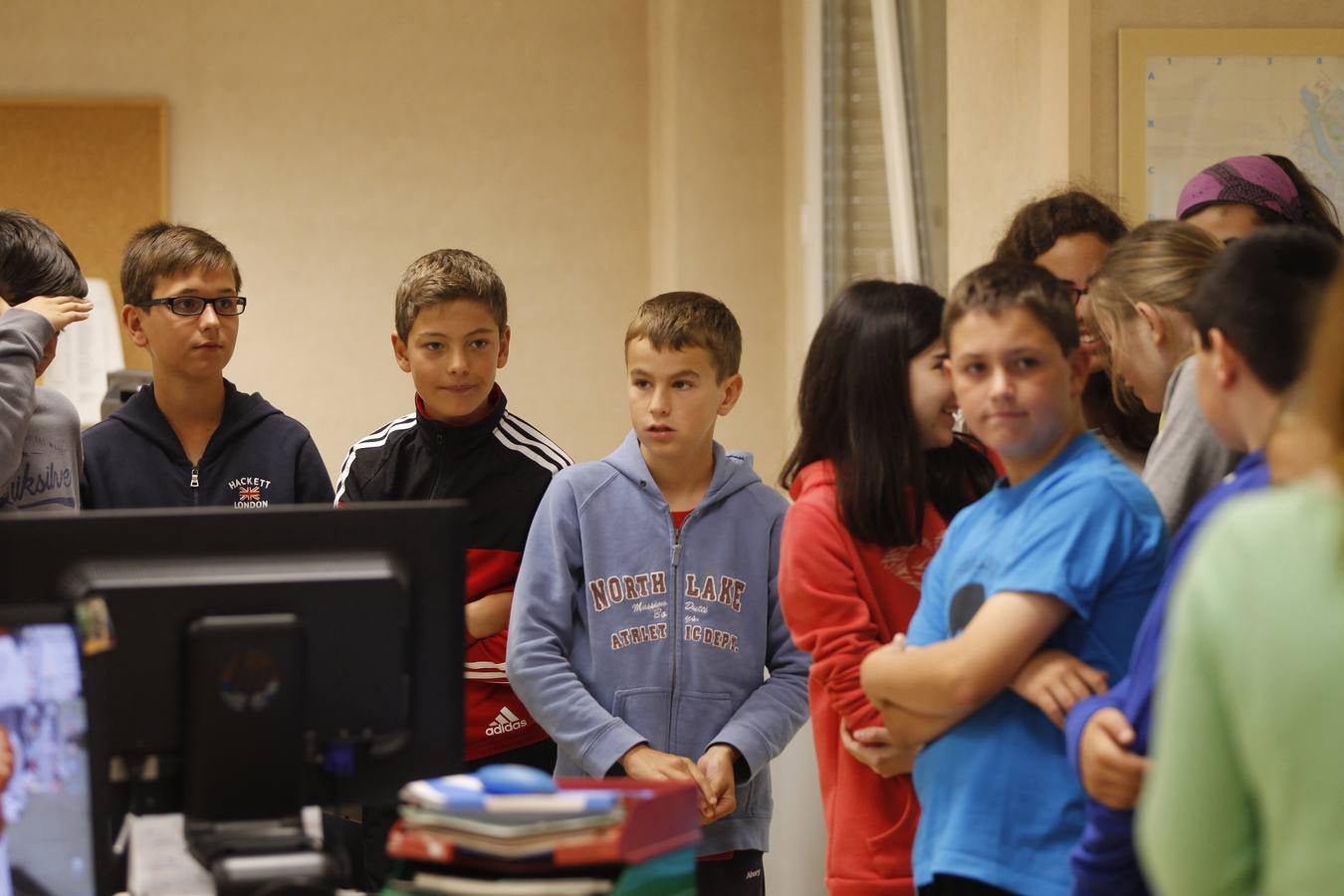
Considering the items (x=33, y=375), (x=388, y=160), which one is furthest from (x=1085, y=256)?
(x=388, y=160)

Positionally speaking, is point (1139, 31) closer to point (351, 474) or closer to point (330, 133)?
point (351, 474)

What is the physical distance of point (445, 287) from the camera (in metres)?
2.52

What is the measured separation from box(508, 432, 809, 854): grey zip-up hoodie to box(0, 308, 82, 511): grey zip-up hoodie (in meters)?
0.83

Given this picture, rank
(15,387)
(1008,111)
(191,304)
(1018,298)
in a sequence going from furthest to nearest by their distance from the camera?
(1008,111)
(191,304)
(15,387)
(1018,298)

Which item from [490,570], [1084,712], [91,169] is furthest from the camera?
[91,169]

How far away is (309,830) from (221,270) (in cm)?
145

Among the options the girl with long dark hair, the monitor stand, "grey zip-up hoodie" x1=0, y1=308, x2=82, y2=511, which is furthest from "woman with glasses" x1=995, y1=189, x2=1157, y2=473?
"grey zip-up hoodie" x1=0, y1=308, x2=82, y2=511

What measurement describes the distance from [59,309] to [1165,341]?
1.85m

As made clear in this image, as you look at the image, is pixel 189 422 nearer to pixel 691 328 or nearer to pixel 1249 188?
pixel 691 328

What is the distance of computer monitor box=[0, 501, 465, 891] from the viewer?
1392mm

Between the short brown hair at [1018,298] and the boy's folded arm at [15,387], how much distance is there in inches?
60.8

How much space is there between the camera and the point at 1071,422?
64.6 inches

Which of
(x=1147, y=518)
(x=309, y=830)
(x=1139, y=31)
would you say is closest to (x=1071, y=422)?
(x=1147, y=518)

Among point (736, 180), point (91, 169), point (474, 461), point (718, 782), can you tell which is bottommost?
point (718, 782)
